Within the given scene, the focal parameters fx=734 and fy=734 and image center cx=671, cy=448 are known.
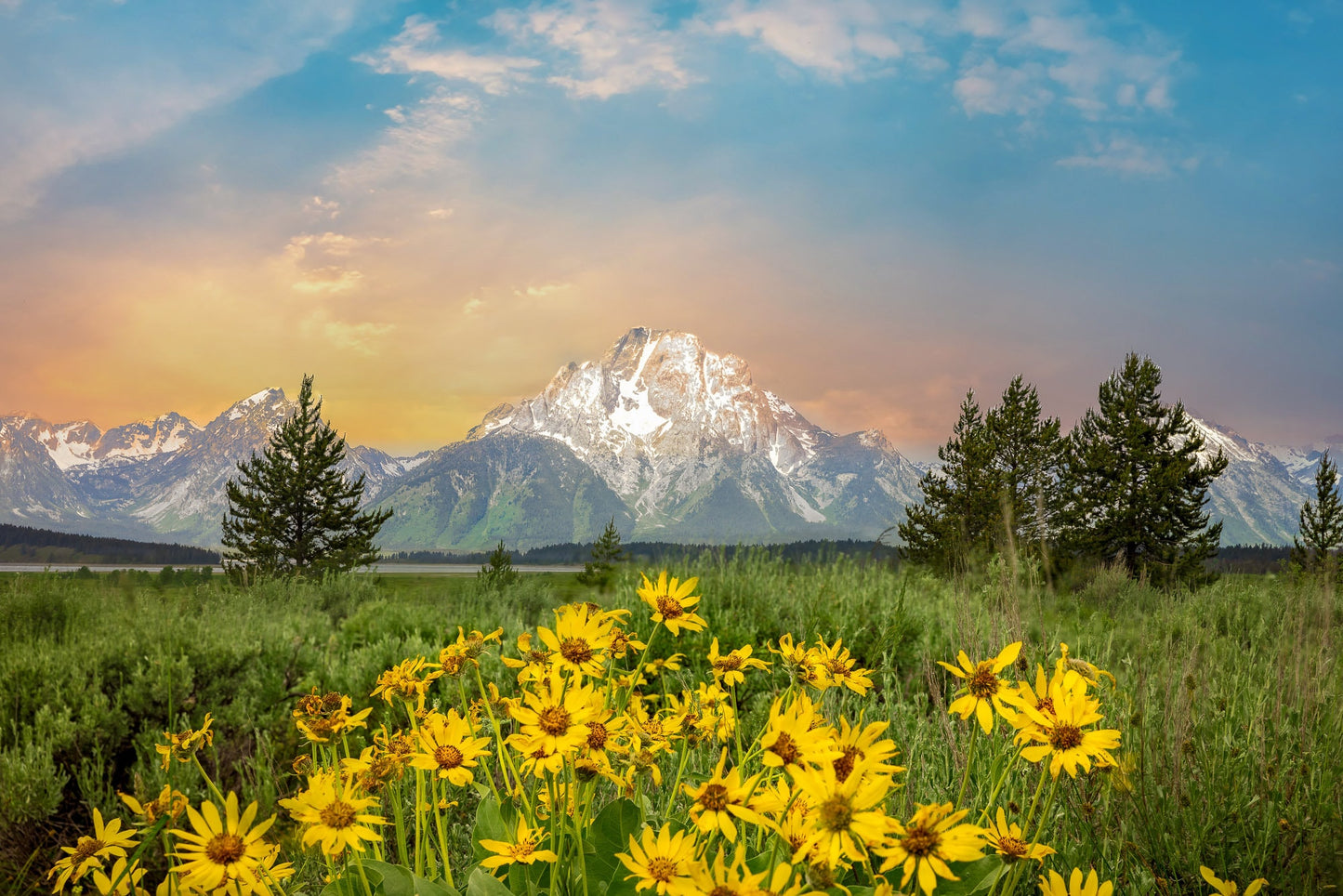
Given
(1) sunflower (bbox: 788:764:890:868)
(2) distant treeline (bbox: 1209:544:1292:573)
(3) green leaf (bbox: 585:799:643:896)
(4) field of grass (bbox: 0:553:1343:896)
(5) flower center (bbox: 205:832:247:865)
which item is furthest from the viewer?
(2) distant treeline (bbox: 1209:544:1292:573)

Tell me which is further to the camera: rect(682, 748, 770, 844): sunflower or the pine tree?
the pine tree

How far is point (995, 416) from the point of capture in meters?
24.9

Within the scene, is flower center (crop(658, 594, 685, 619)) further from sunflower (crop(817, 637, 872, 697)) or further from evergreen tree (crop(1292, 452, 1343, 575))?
evergreen tree (crop(1292, 452, 1343, 575))

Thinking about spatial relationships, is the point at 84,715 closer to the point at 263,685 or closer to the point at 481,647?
the point at 263,685

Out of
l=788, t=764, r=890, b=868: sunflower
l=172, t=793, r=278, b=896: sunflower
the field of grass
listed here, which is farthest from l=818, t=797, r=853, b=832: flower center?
l=172, t=793, r=278, b=896: sunflower

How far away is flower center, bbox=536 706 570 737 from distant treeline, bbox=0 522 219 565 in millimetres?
129866

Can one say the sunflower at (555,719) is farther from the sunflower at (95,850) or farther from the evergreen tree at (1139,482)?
the evergreen tree at (1139,482)

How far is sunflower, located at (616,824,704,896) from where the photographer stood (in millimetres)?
932

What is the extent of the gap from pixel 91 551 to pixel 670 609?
164 m

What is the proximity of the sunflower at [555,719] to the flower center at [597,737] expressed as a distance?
2 cm

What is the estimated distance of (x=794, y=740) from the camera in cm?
105

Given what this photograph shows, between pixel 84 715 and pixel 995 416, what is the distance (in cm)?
2523

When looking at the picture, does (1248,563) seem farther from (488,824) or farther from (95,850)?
(95,850)

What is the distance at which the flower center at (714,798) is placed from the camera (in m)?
1.04
